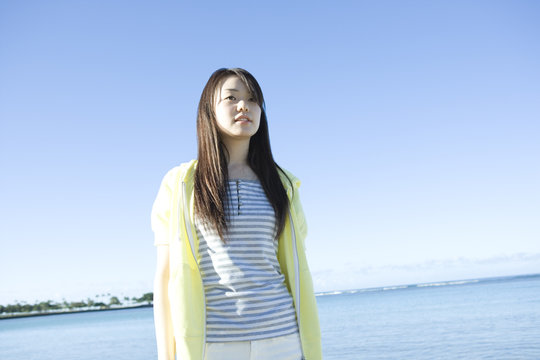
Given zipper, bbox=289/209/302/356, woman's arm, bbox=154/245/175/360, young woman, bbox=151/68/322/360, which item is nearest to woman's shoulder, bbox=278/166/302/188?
young woman, bbox=151/68/322/360

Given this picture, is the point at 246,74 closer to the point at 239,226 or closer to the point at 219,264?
the point at 239,226

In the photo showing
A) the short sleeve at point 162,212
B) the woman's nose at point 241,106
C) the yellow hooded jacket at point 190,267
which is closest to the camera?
the yellow hooded jacket at point 190,267

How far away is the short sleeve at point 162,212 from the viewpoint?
194 centimetres

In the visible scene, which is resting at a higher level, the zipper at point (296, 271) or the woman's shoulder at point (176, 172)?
the woman's shoulder at point (176, 172)

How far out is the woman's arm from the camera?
1.78m

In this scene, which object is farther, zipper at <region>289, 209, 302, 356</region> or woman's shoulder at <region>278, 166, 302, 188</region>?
woman's shoulder at <region>278, 166, 302, 188</region>

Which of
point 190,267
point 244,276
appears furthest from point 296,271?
point 190,267

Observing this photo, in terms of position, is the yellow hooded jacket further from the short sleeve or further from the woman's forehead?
the woman's forehead

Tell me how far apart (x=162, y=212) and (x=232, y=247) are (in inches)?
13.3

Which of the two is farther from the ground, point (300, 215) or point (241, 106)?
point (241, 106)

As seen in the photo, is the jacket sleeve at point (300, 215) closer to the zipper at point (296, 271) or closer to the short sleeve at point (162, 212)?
the zipper at point (296, 271)

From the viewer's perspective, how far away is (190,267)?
1.83 meters

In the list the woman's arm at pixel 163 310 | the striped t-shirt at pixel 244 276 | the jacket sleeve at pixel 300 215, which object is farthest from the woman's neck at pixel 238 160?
the woman's arm at pixel 163 310

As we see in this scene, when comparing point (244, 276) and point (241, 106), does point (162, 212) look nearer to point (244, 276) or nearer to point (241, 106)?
point (244, 276)
